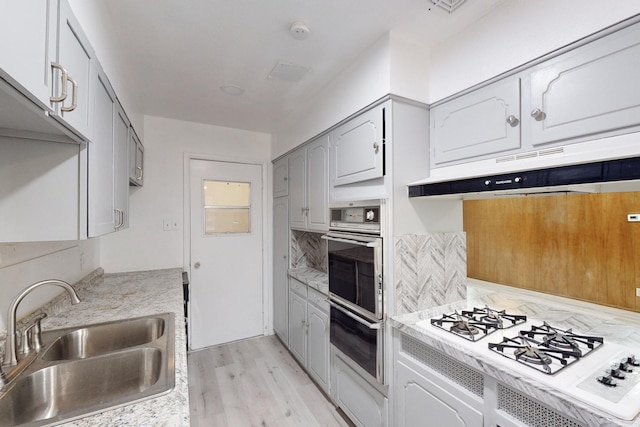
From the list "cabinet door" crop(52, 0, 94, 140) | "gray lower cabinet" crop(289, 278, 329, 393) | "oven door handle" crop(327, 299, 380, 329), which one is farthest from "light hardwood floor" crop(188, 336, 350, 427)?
"cabinet door" crop(52, 0, 94, 140)

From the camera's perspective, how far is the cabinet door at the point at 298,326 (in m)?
2.64

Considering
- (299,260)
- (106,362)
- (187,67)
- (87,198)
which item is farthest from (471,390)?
(187,67)

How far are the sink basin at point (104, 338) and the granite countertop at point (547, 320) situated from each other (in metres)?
1.33

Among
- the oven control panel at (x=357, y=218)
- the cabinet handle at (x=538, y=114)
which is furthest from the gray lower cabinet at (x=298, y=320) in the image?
the cabinet handle at (x=538, y=114)

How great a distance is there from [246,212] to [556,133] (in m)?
2.95

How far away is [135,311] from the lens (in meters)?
1.67

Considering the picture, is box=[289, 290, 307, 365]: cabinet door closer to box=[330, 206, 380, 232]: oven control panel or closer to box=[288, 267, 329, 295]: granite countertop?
box=[288, 267, 329, 295]: granite countertop

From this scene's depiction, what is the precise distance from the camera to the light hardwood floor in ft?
6.90

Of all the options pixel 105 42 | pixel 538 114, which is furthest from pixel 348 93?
pixel 105 42

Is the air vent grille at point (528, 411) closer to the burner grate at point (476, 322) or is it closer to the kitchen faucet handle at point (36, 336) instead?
the burner grate at point (476, 322)

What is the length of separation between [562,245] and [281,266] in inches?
111

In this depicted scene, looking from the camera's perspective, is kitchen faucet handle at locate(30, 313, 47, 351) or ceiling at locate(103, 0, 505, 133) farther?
ceiling at locate(103, 0, 505, 133)

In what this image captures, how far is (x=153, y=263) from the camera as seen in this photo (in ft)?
9.61

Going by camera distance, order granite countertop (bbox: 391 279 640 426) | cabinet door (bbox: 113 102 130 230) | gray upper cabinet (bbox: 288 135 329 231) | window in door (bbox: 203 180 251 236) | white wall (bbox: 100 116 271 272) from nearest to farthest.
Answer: granite countertop (bbox: 391 279 640 426)
cabinet door (bbox: 113 102 130 230)
gray upper cabinet (bbox: 288 135 329 231)
white wall (bbox: 100 116 271 272)
window in door (bbox: 203 180 251 236)
